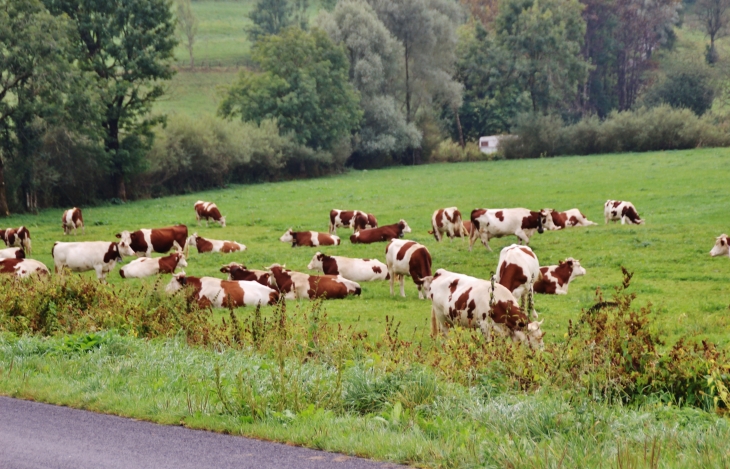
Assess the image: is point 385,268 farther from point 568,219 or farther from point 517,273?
point 568,219

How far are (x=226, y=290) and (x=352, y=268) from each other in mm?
4530

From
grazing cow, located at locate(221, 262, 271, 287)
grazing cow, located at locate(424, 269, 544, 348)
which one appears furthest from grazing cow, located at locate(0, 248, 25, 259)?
grazing cow, located at locate(424, 269, 544, 348)

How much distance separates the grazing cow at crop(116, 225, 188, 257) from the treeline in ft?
49.5

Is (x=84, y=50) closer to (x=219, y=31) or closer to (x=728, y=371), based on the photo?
(x=728, y=371)

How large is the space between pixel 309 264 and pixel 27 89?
21.9m

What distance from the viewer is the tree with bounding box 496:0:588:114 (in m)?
87.3

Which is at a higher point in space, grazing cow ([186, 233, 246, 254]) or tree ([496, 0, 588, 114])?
tree ([496, 0, 588, 114])

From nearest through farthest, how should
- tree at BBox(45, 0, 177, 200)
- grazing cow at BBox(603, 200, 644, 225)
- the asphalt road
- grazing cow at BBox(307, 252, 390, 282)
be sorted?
the asphalt road < grazing cow at BBox(307, 252, 390, 282) < grazing cow at BBox(603, 200, 644, 225) < tree at BBox(45, 0, 177, 200)

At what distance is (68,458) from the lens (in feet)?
21.8

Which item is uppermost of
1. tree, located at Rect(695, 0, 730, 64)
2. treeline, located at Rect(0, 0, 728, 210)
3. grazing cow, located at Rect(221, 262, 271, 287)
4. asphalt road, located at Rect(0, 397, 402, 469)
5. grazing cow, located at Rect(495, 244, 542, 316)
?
tree, located at Rect(695, 0, 730, 64)

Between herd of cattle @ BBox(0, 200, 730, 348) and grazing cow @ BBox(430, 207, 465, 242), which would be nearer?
herd of cattle @ BBox(0, 200, 730, 348)

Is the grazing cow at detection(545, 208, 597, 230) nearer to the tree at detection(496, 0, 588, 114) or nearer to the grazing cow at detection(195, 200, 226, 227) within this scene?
the grazing cow at detection(195, 200, 226, 227)

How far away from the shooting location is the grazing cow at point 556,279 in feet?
58.3

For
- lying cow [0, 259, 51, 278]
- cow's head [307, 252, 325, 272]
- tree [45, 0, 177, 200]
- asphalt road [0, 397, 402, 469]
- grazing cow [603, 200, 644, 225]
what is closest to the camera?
asphalt road [0, 397, 402, 469]
